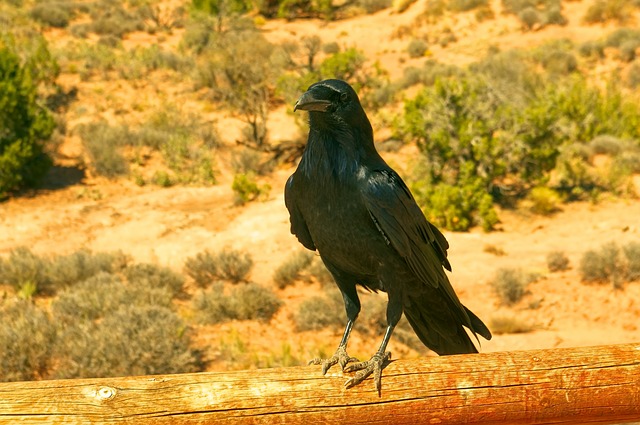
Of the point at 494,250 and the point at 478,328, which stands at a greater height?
the point at 478,328

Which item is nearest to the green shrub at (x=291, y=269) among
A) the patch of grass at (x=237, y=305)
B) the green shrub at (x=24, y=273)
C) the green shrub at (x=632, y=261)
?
the patch of grass at (x=237, y=305)

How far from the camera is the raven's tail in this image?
2586mm

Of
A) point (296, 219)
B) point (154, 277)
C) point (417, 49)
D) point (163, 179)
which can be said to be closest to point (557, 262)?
point (154, 277)

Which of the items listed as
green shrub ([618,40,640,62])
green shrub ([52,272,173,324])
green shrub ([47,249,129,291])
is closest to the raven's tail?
green shrub ([52,272,173,324])

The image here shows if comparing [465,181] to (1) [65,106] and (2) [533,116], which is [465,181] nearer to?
(2) [533,116]

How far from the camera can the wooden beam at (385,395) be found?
1.89 metres

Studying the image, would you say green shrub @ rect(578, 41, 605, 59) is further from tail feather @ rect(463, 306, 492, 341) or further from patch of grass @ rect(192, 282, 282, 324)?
tail feather @ rect(463, 306, 492, 341)

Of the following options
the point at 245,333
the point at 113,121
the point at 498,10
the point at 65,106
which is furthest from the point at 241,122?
the point at 498,10

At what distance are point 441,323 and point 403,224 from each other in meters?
0.59

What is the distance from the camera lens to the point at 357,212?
2273 mm

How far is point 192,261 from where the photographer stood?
976 cm

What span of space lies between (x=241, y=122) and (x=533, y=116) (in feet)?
29.6

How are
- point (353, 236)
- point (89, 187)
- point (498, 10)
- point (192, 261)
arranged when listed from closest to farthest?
point (353, 236) < point (192, 261) < point (89, 187) < point (498, 10)

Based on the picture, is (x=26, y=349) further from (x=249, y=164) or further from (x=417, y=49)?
(x=417, y=49)
